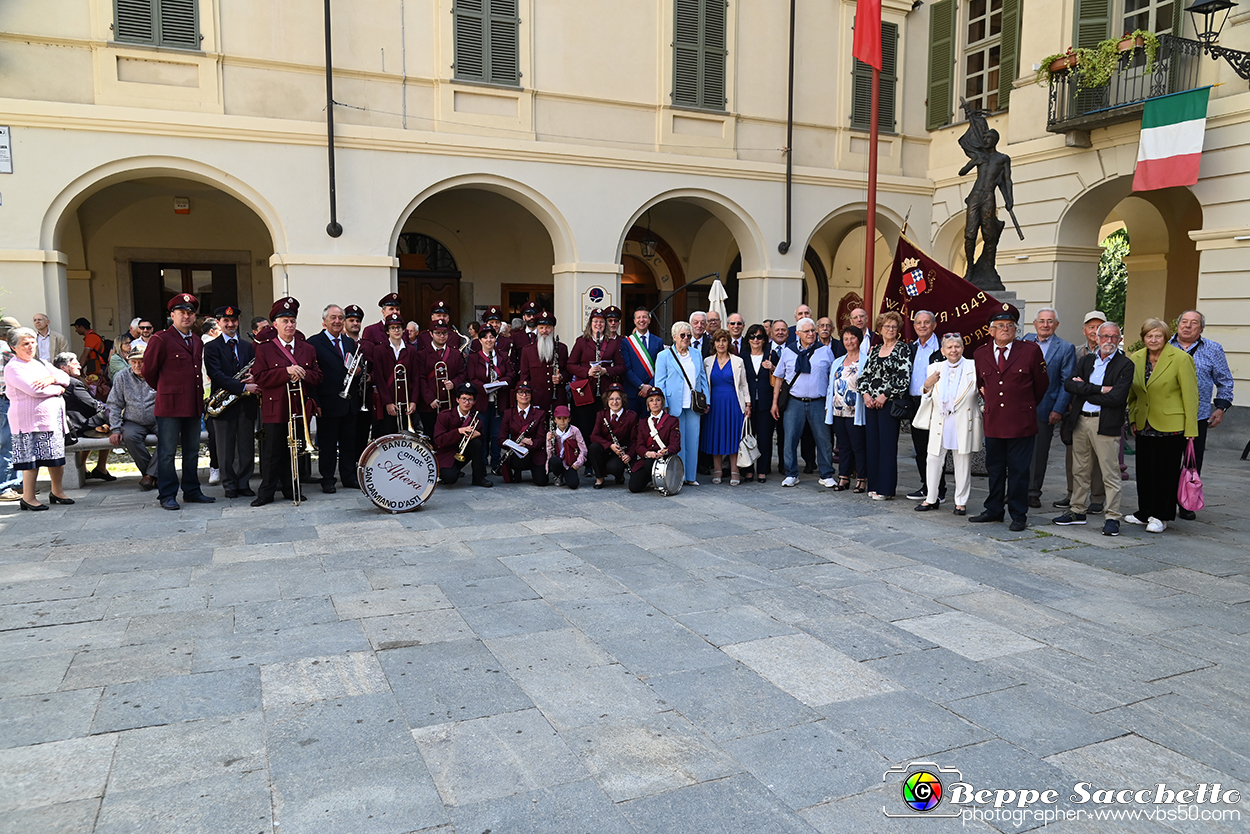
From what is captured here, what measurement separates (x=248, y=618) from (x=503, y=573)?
1.60 meters

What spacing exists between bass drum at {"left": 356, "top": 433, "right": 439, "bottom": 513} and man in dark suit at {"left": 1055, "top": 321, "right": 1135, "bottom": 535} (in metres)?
5.48

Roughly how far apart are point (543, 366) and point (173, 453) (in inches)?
150

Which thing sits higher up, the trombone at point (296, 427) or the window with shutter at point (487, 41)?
the window with shutter at point (487, 41)

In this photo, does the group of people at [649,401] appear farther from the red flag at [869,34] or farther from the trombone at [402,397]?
the red flag at [869,34]

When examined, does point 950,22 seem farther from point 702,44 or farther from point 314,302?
point 314,302

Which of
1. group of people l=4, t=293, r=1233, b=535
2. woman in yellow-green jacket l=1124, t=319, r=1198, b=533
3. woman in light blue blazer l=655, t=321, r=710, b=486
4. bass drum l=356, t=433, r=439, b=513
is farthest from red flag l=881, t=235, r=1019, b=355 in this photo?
bass drum l=356, t=433, r=439, b=513

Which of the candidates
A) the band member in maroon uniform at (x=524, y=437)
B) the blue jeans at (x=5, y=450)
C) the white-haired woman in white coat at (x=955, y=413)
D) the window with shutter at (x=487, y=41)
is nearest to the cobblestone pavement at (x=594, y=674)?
the white-haired woman in white coat at (x=955, y=413)

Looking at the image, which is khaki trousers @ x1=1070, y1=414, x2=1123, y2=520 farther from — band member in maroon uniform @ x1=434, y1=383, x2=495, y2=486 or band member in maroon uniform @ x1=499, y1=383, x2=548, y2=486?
band member in maroon uniform @ x1=434, y1=383, x2=495, y2=486

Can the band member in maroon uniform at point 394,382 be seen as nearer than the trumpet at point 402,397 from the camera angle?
Yes

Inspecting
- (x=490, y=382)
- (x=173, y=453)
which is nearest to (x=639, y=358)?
(x=490, y=382)

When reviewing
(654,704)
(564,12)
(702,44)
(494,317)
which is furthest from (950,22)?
(654,704)

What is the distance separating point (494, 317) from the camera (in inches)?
431

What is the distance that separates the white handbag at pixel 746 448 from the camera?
9391 mm

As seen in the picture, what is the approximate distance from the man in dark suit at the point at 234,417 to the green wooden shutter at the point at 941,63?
45.3 feet
